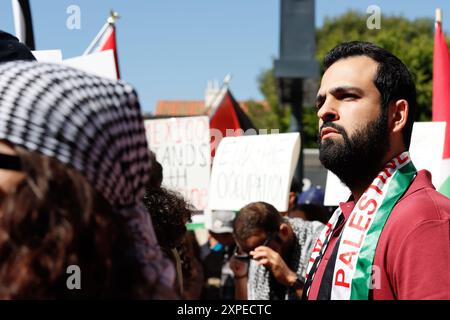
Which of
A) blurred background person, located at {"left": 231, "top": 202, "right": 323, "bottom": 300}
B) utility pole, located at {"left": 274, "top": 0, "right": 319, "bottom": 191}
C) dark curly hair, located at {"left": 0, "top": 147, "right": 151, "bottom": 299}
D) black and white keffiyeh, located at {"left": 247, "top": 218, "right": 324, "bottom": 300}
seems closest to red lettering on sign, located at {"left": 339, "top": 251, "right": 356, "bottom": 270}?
dark curly hair, located at {"left": 0, "top": 147, "right": 151, "bottom": 299}

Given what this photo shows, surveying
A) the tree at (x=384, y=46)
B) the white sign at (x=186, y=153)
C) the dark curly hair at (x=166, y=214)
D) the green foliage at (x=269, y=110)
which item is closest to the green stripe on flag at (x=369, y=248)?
the dark curly hair at (x=166, y=214)

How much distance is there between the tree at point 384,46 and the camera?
3556 centimetres

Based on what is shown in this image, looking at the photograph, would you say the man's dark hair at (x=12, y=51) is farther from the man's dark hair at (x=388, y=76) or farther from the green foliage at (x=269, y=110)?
the green foliage at (x=269, y=110)

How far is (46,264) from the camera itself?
85cm

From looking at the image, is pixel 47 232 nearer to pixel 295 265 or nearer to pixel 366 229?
pixel 366 229

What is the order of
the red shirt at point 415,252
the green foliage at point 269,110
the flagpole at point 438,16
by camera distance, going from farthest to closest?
the green foliage at point 269,110 → the flagpole at point 438,16 → the red shirt at point 415,252

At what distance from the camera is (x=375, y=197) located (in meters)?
1.84

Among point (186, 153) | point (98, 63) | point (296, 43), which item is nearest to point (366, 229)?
point (98, 63)

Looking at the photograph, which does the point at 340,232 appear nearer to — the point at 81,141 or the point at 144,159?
the point at 144,159

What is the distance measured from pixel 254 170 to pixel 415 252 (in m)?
2.82

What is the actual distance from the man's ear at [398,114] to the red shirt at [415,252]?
31cm

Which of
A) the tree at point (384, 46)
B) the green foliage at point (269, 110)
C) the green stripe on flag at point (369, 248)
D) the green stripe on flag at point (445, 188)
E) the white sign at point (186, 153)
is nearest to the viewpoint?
the green stripe on flag at point (369, 248)

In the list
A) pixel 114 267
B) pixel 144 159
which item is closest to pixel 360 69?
pixel 144 159

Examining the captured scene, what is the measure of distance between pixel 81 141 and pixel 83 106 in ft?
0.16
